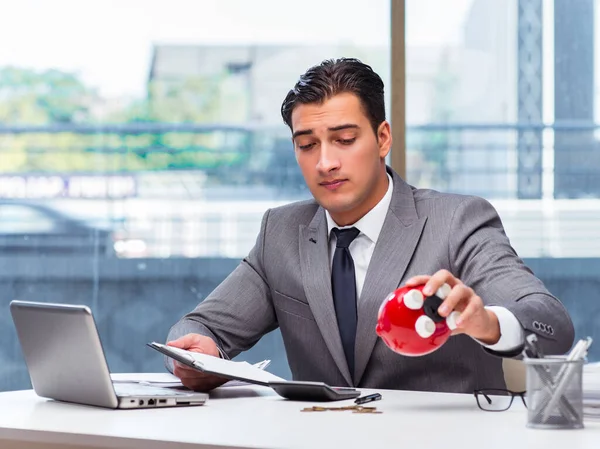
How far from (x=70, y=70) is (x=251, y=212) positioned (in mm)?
927

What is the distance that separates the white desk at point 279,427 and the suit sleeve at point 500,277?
0.65 feet

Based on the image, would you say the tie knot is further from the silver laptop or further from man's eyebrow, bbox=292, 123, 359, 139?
the silver laptop

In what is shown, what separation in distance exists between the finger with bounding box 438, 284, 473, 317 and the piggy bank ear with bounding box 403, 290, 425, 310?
0.11ft

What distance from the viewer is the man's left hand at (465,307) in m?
1.54

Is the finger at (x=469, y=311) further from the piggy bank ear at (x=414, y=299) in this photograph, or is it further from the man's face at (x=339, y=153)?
the man's face at (x=339, y=153)

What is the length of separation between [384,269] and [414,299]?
70 cm

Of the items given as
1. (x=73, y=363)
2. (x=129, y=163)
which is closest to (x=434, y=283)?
(x=73, y=363)

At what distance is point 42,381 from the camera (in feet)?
5.99

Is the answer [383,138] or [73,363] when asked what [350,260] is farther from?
[73,363]

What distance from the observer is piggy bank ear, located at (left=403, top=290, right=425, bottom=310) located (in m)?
1.54

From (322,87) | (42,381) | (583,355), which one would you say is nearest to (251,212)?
(322,87)

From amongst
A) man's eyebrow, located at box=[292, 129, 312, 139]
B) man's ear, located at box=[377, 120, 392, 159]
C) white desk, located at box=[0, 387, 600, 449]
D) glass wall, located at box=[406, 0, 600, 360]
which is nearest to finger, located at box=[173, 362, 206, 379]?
white desk, located at box=[0, 387, 600, 449]

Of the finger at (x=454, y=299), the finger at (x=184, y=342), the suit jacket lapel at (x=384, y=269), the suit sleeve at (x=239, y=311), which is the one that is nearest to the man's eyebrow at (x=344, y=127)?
the suit jacket lapel at (x=384, y=269)

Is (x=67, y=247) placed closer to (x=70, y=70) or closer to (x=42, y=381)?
(x=70, y=70)
